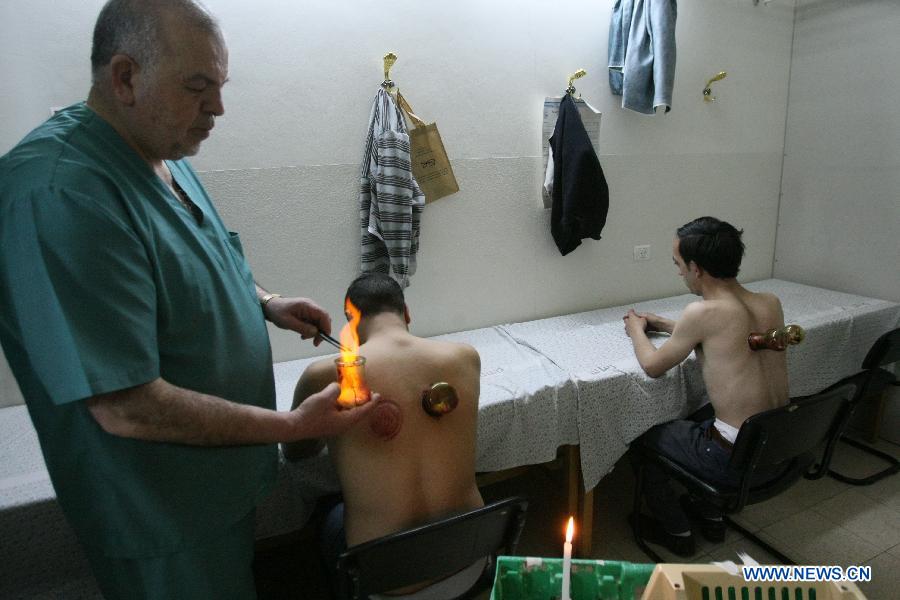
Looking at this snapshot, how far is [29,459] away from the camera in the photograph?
139cm

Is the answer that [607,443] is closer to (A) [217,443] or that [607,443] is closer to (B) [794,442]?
(B) [794,442]

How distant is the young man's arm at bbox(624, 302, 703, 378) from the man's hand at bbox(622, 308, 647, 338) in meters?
0.10

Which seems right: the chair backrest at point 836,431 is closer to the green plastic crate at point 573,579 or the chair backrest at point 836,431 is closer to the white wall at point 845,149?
the white wall at point 845,149

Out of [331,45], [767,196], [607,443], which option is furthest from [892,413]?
[331,45]

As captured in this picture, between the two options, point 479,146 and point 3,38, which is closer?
point 3,38

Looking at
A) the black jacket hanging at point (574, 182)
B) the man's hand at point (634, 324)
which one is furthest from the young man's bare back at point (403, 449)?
the black jacket hanging at point (574, 182)

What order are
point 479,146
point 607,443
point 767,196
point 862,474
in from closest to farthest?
point 607,443, point 479,146, point 862,474, point 767,196

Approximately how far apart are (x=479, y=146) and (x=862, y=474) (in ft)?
7.32

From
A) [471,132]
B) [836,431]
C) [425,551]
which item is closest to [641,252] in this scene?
[471,132]

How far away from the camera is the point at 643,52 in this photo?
2299 mm

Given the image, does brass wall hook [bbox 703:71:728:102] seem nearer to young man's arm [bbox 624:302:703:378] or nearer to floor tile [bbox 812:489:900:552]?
young man's arm [bbox 624:302:703:378]

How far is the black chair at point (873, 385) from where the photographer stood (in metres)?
1.77

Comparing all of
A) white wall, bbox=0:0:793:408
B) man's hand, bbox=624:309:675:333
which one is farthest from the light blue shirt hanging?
man's hand, bbox=624:309:675:333

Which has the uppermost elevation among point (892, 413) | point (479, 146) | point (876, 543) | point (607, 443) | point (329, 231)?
point (479, 146)
